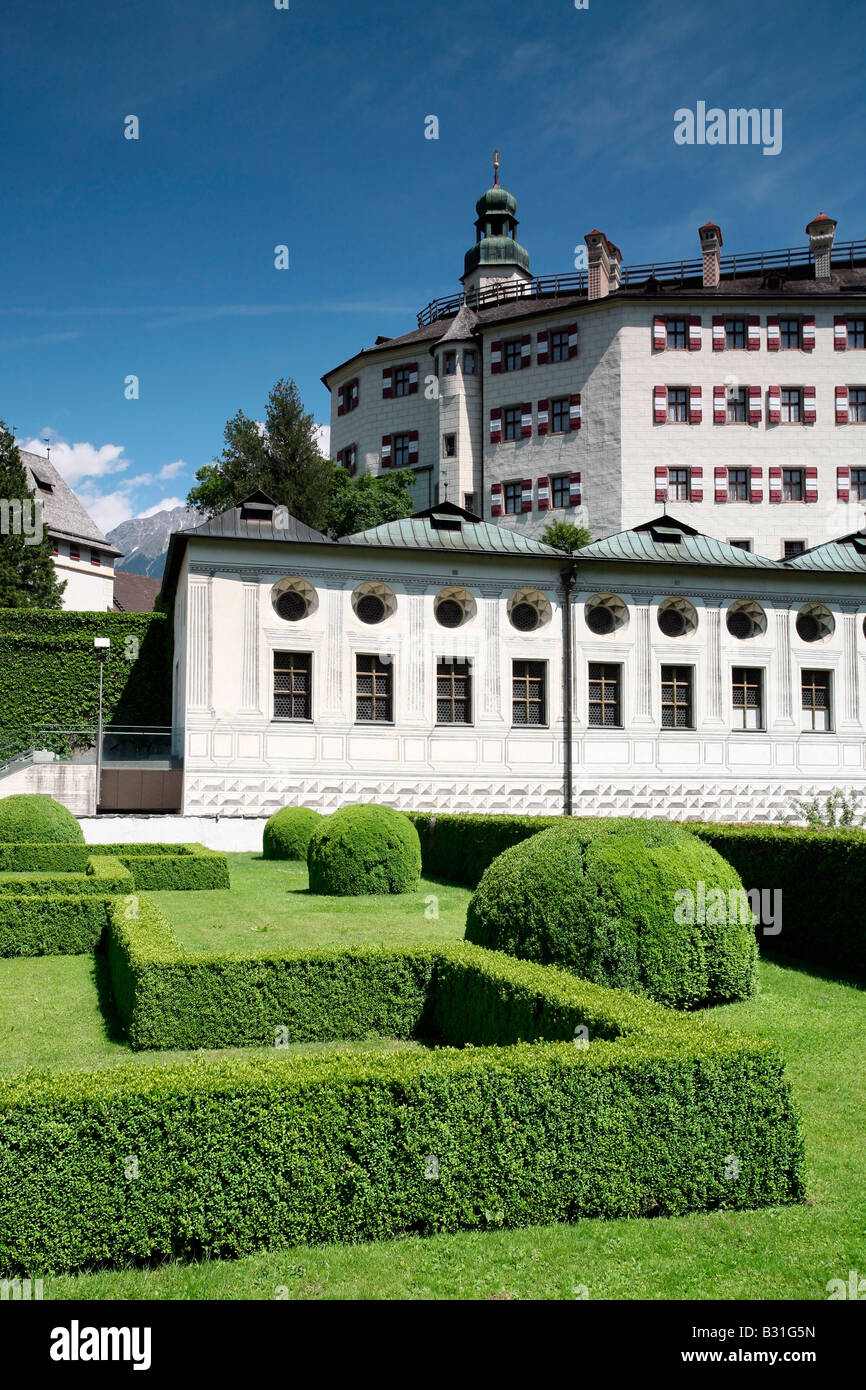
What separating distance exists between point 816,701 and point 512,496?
20986 mm

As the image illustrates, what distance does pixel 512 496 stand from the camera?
50.6 metres

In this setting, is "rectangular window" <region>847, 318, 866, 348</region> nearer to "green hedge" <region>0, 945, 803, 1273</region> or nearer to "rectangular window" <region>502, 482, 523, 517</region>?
"rectangular window" <region>502, 482, 523, 517</region>

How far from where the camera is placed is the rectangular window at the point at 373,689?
1211 inches

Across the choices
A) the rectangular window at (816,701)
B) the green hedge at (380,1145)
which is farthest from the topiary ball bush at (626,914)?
the rectangular window at (816,701)

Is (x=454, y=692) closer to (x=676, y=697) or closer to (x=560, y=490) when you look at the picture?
(x=676, y=697)

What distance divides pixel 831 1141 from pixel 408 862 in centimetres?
1235

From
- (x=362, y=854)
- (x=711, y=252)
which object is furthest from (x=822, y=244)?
(x=362, y=854)

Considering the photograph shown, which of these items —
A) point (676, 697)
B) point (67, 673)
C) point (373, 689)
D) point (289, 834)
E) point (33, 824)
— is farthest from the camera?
point (67, 673)

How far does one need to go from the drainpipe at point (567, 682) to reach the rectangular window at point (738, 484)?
18322mm

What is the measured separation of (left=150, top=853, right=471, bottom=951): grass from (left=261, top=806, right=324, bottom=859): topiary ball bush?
318 centimetres

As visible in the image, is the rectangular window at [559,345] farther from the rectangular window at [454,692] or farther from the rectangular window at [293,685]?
the rectangular window at [293,685]

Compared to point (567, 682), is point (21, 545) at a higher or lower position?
higher

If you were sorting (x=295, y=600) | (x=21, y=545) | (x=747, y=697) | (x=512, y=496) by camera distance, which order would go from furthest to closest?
1. (x=512, y=496)
2. (x=21, y=545)
3. (x=747, y=697)
4. (x=295, y=600)
